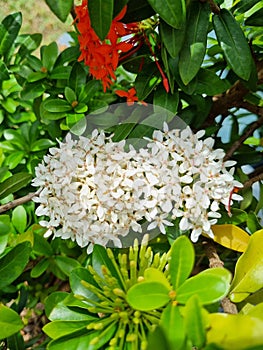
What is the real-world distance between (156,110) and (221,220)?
0.21 metres

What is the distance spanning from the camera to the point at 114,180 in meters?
0.72

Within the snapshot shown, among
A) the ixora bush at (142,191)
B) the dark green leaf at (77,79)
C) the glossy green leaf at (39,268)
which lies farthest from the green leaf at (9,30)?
the glossy green leaf at (39,268)

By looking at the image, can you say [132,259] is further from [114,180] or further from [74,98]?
[74,98]

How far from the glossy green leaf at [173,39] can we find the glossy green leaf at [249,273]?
0.92 ft

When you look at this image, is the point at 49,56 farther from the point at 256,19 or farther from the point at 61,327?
the point at 61,327

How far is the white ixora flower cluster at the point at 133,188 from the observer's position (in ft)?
2.37

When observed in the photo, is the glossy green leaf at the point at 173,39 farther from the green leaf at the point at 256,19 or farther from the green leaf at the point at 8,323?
the green leaf at the point at 8,323

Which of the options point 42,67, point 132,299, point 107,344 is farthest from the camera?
point 42,67

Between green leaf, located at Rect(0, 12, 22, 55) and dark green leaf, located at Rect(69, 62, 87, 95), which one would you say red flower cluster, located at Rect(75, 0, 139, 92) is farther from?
green leaf, located at Rect(0, 12, 22, 55)

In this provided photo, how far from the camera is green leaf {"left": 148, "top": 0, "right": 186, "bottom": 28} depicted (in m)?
0.64

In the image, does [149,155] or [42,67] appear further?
[42,67]

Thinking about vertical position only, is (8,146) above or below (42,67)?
below

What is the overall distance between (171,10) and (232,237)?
36 cm

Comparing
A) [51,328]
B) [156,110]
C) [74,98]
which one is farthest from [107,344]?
[74,98]
